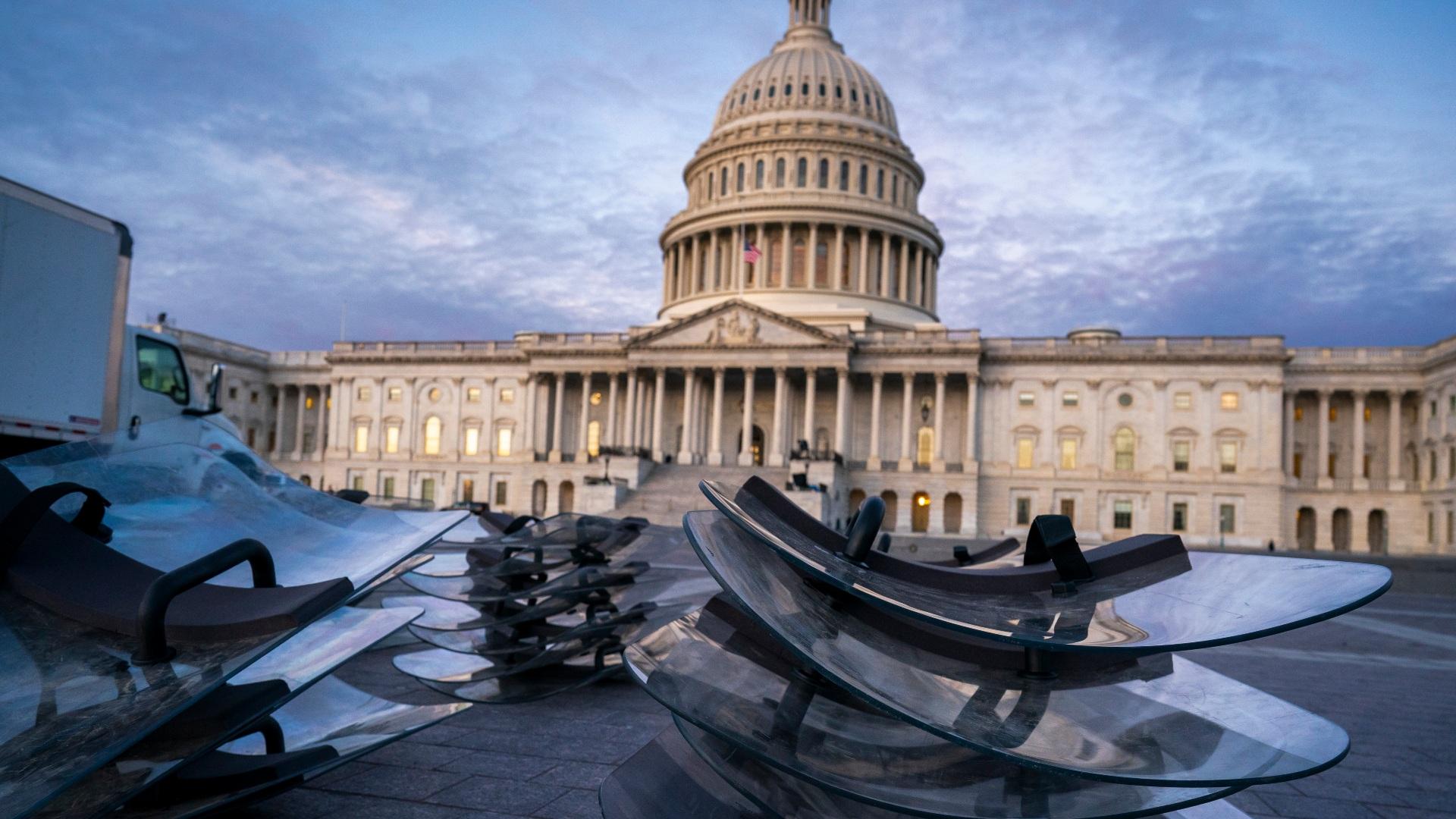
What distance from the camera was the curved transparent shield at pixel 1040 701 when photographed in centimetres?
289

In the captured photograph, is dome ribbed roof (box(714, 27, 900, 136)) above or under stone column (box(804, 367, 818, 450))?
above

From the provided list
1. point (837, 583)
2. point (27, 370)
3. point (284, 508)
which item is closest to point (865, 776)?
point (837, 583)

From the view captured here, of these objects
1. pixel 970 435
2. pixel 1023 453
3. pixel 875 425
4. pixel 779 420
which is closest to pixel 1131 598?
pixel 875 425

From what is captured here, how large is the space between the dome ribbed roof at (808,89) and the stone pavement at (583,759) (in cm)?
7908

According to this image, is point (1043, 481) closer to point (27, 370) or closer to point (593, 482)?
point (593, 482)

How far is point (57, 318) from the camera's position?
1953 centimetres

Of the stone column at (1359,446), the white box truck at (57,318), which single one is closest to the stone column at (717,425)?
the stone column at (1359,446)

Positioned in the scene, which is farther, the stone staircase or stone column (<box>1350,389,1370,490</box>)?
stone column (<box>1350,389,1370,490</box>)

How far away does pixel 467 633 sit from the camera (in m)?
10.1

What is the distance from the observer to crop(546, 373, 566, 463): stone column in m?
72.2

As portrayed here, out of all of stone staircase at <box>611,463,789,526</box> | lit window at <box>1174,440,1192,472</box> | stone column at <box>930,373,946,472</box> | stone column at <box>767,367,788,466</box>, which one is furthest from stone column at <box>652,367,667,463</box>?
lit window at <box>1174,440,1192,472</box>

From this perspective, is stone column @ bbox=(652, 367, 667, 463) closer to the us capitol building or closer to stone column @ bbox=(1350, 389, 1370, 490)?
the us capitol building

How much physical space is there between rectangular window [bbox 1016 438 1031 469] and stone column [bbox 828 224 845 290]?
827 inches

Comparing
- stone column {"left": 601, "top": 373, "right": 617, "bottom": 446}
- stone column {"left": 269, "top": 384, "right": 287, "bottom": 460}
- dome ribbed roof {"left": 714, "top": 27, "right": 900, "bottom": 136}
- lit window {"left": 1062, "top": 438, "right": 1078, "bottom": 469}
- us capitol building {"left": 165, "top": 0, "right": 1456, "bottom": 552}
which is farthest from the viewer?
dome ribbed roof {"left": 714, "top": 27, "right": 900, "bottom": 136}
